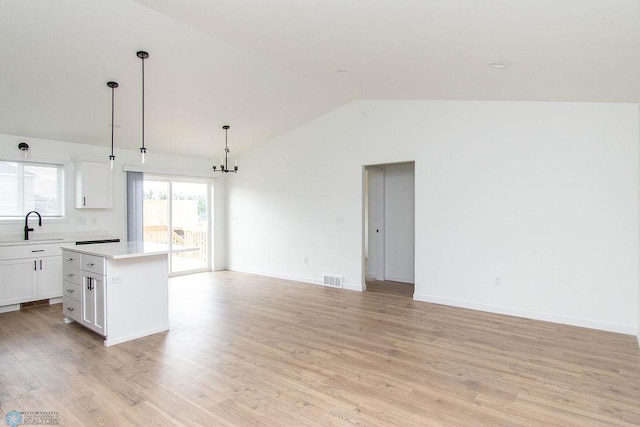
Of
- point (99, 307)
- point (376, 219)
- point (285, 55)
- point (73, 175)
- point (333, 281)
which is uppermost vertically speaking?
point (285, 55)

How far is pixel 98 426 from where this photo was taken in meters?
2.28

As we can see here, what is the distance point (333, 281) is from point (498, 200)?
2942 mm

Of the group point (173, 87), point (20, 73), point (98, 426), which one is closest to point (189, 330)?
point (98, 426)

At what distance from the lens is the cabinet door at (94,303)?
12.1 ft

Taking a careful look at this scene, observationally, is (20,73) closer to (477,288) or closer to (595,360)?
(477,288)

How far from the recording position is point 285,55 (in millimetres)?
3805

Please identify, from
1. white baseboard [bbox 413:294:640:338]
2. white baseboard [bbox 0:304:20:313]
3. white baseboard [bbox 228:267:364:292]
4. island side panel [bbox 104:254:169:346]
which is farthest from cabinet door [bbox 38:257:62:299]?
white baseboard [bbox 413:294:640:338]

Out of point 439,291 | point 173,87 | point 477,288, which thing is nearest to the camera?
point 173,87

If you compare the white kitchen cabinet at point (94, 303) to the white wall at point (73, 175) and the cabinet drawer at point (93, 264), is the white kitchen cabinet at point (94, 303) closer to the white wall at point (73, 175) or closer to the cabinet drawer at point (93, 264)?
the cabinet drawer at point (93, 264)

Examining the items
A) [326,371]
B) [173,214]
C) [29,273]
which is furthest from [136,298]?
[173,214]

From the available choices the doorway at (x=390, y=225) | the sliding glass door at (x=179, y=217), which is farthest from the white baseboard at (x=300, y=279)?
the sliding glass door at (x=179, y=217)

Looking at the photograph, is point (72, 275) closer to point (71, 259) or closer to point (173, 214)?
point (71, 259)

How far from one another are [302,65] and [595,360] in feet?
13.3

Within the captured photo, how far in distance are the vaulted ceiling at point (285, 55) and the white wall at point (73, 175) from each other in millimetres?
233
